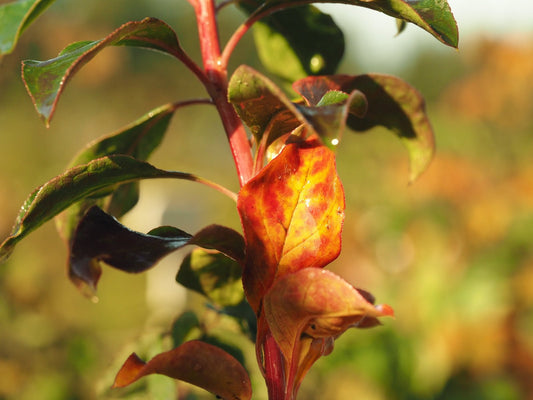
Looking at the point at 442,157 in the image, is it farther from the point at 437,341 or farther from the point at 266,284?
the point at 266,284

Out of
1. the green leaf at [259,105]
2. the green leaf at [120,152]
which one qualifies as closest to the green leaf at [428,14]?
the green leaf at [259,105]

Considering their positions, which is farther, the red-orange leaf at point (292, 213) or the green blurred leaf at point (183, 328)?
the green blurred leaf at point (183, 328)

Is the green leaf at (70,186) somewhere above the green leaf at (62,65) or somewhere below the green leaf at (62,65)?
below

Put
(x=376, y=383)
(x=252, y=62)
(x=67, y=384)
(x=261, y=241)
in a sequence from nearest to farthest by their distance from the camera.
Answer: (x=261, y=241) < (x=67, y=384) < (x=376, y=383) < (x=252, y=62)

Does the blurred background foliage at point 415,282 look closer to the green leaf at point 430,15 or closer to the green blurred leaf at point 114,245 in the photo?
the green blurred leaf at point 114,245

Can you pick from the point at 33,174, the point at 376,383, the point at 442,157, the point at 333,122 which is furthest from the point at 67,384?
the point at 33,174

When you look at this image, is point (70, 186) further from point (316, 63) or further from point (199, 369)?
point (316, 63)

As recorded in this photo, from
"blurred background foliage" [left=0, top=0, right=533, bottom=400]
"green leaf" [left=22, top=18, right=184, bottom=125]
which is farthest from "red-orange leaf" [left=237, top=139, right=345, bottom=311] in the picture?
"blurred background foliage" [left=0, top=0, right=533, bottom=400]
